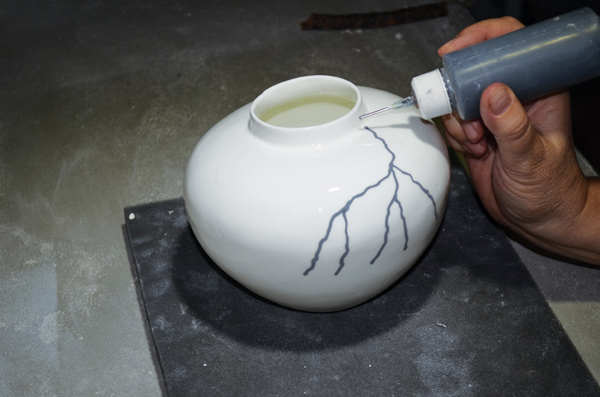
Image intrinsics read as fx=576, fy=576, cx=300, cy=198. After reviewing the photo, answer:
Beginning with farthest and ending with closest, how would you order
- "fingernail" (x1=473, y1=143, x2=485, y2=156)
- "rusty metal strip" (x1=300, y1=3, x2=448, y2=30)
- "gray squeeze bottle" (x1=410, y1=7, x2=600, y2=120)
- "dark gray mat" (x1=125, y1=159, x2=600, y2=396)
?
1. "rusty metal strip" (x1=300, y1=3, x2=448, y2=30)
2. "fingernail" (x1=473, y1=143, x2=485, y2=156)
3. "dark gray mat" (x1=125, y1=159, x2=600, y2=396)
4. "gray squeeze bottle" (x1=410, y1=7, x2=600, y2=120)

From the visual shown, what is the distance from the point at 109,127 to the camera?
1.72 meters

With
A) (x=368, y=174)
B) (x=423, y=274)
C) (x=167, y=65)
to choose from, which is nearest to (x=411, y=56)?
(x=167, y=65)

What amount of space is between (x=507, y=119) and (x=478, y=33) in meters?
0.24

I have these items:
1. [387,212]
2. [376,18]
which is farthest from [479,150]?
[376,18]

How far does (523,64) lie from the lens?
87 cm

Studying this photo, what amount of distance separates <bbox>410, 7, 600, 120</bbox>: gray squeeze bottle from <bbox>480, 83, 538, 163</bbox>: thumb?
25mm

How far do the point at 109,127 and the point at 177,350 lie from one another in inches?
35.2

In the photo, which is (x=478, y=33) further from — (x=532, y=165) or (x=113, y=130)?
(x=113, y=130)

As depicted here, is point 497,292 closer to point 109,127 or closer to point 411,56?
point 411,56

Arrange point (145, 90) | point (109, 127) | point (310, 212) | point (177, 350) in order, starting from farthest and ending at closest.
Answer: point (145, 90), point (109, 127), point (177, 350), point (310, 212)

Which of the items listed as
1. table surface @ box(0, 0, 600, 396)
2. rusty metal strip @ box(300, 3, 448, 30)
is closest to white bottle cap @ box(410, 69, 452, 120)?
table surface @ box(0, 0, 600, 396)

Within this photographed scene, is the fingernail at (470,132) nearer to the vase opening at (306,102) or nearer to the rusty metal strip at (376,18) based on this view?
the vase opening at (306,102)

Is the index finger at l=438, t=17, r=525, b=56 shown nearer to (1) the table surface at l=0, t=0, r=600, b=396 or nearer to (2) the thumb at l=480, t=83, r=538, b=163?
(2) the thumb at l=480, t=83, r=538, b=163

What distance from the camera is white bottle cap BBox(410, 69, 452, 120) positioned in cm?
89
